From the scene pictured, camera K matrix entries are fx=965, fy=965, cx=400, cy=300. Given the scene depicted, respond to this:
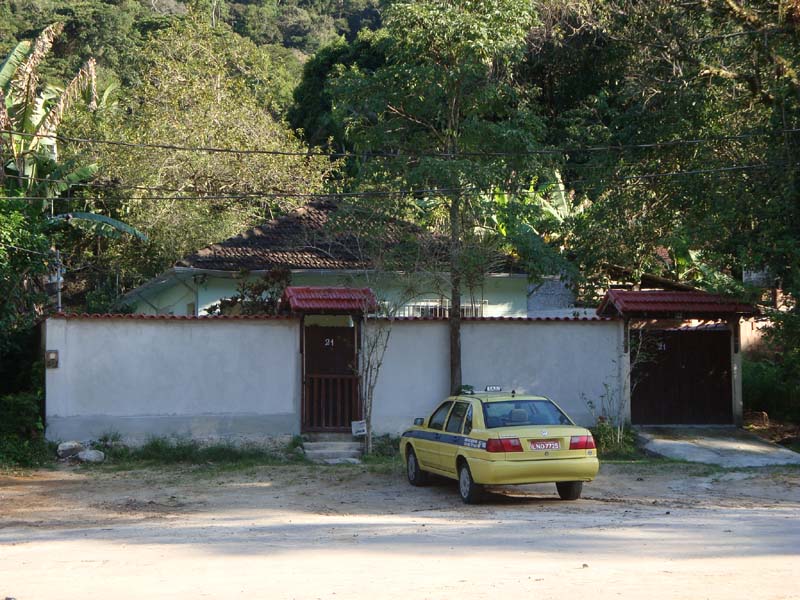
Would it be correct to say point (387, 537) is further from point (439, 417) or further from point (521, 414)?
point (439, 417)

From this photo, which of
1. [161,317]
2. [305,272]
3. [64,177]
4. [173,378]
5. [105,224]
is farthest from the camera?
[64,177]

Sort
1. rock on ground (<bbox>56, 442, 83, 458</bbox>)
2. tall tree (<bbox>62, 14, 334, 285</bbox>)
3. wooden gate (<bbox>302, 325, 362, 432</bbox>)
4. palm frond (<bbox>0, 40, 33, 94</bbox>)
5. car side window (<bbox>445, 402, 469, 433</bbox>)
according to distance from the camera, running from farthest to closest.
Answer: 1. tall tree (<bbox>62, 14, 334, 285</bbox>)
2. palm frond (<bbox>0, 40, 33, 94</bbox>)
3. wooden gate (<bbox>302, 325, 362, 432</bbox>)
4. rock on ground (<bbox>56, 442, 83, 458</bbox>)
5. car side window (<bbox>445, 402, 469, 433</bbox>)

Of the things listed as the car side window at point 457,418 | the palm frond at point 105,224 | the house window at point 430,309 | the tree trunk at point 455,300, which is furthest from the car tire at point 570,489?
the palm frond at point 105,224

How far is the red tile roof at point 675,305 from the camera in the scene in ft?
65.7

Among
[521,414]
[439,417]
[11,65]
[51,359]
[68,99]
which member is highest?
[68,99]

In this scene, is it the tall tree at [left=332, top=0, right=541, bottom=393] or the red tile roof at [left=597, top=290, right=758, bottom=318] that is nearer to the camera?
the tall tree at [left=332, top=0, right=541, bottom=393]

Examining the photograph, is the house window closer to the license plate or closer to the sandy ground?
the sandy ground

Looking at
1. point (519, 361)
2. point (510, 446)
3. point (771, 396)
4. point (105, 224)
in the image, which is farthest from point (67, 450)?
point (771, 396)

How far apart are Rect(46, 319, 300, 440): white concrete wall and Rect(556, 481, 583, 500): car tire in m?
7.28

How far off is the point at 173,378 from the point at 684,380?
1078cm

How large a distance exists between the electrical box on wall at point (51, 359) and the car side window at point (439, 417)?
7.83 metres

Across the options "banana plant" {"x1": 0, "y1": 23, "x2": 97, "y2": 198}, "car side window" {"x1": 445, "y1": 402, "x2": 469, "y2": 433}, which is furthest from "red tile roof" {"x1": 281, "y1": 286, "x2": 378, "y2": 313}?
"banana plant" {"x1": 0, "y1": 23, "x2": 97, "y2": 198}

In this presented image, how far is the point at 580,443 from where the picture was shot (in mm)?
12664

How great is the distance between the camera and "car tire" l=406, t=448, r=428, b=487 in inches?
588
